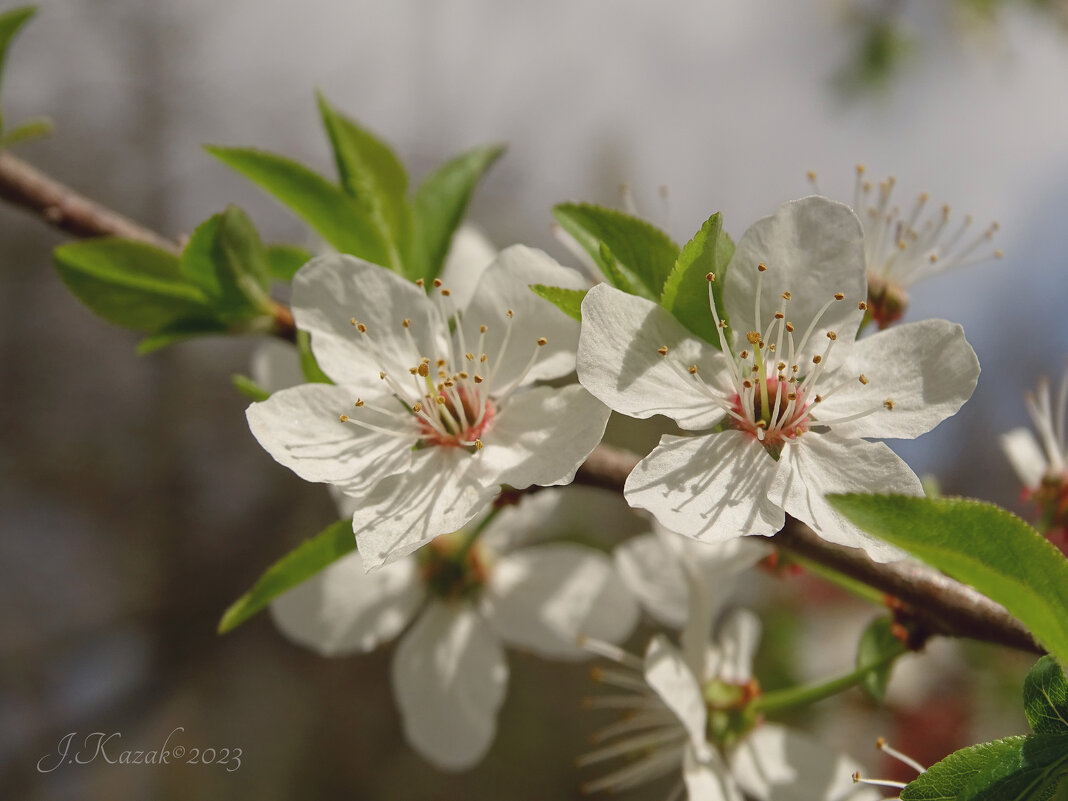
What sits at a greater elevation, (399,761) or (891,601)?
(891,601)

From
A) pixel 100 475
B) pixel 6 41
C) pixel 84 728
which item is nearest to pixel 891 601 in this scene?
pixel 6 41

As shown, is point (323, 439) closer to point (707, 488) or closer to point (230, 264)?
point (230, 264)

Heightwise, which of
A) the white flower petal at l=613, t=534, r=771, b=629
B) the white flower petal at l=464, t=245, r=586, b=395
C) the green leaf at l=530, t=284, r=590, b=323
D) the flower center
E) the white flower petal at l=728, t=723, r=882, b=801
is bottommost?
the flower center

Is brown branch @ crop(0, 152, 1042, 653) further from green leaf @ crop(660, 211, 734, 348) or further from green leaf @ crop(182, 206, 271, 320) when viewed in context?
green leaf @ crop(182, 206, 271, 320)

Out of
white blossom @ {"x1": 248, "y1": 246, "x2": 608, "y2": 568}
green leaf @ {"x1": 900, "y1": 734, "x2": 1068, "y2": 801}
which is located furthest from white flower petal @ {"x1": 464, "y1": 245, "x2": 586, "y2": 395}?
green leaf @ {"x1": 900, "y1": 734, "x2": 1068, "y2": 801}

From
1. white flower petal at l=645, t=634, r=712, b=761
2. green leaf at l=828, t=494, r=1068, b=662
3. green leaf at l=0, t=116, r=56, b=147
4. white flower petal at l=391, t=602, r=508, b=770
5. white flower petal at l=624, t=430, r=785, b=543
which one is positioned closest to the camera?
green leaf at l=828, t=494, r=1068, b=662

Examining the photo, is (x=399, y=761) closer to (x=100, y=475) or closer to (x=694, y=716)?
(x=100, y=475)

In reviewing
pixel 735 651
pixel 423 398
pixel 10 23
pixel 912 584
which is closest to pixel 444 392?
pixel 423 398
